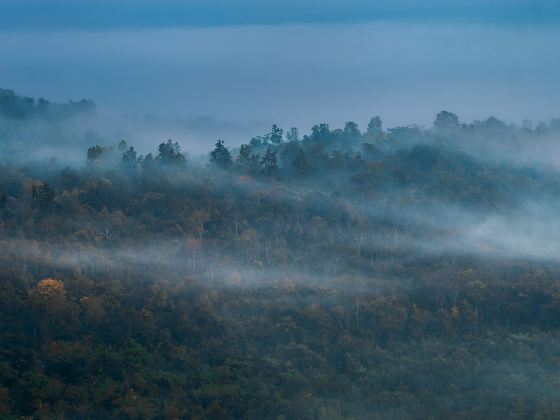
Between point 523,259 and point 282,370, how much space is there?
44.3 ft

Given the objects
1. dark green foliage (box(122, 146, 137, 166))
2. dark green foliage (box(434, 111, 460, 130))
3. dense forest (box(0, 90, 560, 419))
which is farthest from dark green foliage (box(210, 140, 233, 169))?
dark green foliage (box(434, 111, 460, 130))

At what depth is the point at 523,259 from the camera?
1200 inches

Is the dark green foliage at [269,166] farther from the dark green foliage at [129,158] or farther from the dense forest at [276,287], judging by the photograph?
the dark green foliage at [129,158]

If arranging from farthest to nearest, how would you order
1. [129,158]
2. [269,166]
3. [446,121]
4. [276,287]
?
1. [446,121]
2. [269,166]
3. [129,158]
4. [276,287]

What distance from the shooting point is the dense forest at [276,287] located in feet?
64.1

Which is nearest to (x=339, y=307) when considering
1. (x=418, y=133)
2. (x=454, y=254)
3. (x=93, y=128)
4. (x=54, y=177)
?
(x=454, y=254)

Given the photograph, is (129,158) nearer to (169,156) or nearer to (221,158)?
(169,156)

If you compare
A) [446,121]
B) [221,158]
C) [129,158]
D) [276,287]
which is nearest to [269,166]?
[221,158]

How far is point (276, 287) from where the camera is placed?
26.9 m

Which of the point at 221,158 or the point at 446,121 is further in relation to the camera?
the point at 446,121

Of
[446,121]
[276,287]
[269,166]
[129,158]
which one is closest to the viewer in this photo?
[276,287]

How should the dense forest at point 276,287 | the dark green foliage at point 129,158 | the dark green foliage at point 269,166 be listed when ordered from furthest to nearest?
the dark green foliage at point 269,166, the dark green foliage at point 129,158, the dense forest at point 276,287

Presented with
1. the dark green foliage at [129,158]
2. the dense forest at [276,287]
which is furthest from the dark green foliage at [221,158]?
the dark green foliage at [129,158]

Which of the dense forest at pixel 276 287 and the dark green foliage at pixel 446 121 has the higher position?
the dark green foliage at pixel 446 121
